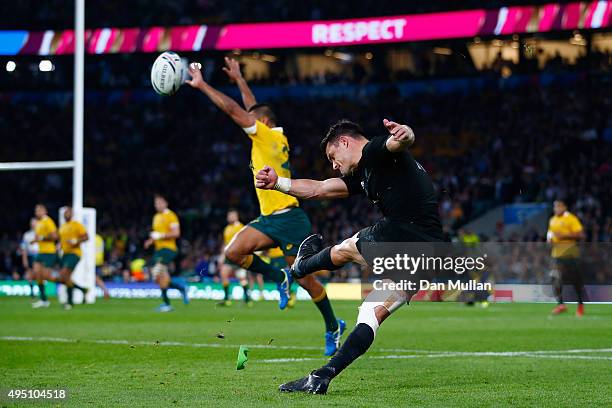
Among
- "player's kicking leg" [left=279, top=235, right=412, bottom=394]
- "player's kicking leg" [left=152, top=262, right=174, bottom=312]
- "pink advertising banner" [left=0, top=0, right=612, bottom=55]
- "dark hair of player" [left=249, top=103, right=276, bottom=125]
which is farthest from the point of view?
"pink advertising banner" [left=0, top=0, right=612, bottom=55]

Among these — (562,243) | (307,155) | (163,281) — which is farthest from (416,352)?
(307,155)

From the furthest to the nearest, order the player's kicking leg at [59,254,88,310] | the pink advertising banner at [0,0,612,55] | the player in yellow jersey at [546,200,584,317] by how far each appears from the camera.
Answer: the pink advertising banner at [0,0,612,55], the player's kicking leg at [59,254,88,310], the player in yellow jersey at [546,200,584,317]

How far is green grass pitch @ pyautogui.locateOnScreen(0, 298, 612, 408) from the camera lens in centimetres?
736

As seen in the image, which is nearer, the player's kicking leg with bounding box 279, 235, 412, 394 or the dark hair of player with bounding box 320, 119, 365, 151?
the player's kicking leg with bounding box 279, 235, 412, 394

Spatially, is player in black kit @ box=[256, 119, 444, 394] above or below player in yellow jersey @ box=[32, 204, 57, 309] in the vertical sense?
above

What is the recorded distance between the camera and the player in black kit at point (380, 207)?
759cm

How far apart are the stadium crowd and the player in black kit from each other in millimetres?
20861

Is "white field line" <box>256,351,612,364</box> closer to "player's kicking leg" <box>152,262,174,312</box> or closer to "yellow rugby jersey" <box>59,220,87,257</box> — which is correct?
"player's kicking leg" <box>152,262,174,312</box>

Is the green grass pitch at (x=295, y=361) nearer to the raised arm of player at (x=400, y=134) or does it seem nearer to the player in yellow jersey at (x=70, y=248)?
the raised arm of player at (x=400, y=134)

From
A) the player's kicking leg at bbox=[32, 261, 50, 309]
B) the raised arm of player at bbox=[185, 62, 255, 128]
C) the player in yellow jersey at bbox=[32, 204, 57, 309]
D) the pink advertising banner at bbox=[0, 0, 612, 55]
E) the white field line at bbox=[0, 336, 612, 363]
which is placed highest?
the pink advertising banner at bbox=[0, 0, 612, 55]

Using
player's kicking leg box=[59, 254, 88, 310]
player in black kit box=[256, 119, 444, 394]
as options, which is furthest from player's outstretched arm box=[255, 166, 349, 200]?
player's kicking leg box=[59, 254, 88, 310]

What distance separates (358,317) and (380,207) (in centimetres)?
82

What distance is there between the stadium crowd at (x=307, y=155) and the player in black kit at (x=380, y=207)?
20861 millimetres

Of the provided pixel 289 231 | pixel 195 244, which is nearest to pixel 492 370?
pixel 289 231
